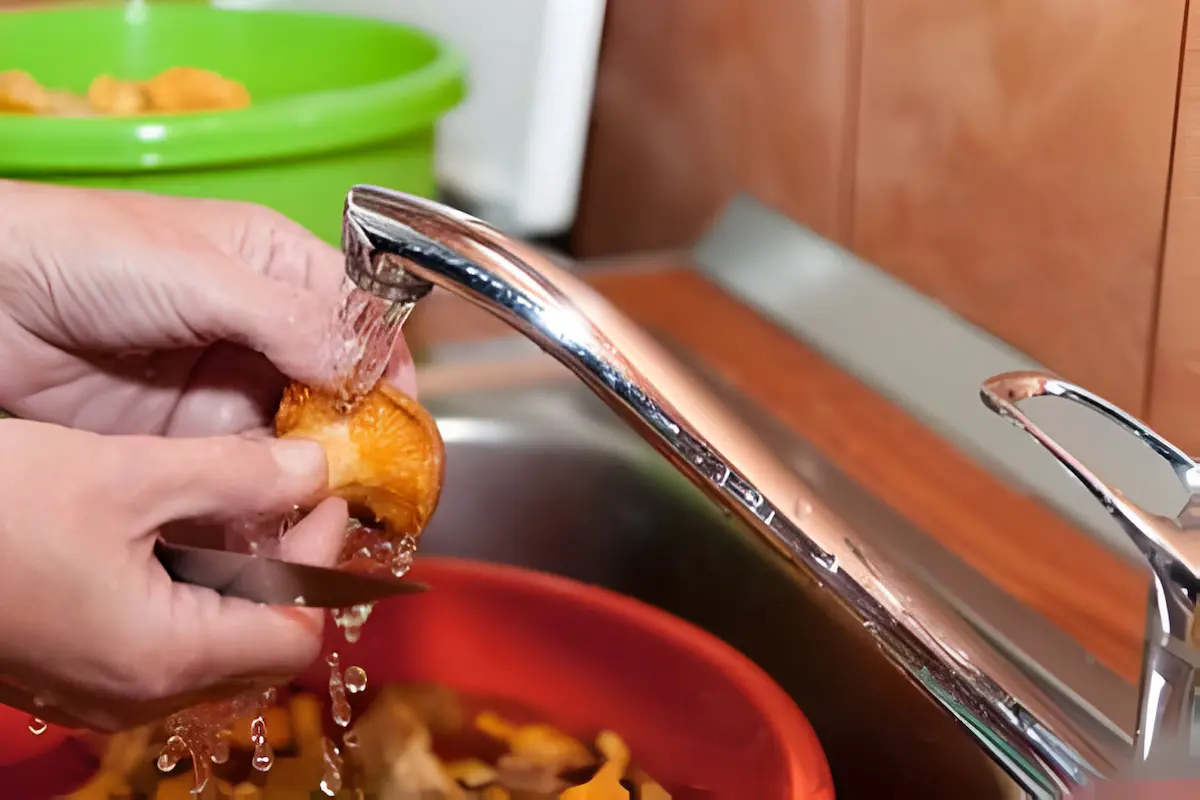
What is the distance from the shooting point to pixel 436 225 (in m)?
0.34

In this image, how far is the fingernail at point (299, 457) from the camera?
39cm

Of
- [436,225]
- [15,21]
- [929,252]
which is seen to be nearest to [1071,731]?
[436,225]

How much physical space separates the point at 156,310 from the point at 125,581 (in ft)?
0.40

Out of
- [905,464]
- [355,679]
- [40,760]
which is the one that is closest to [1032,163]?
[905,464]

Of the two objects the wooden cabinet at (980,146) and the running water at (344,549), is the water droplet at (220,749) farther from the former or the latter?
the wooden cabinet at (980,146)

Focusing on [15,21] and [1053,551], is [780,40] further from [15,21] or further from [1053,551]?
[15,21]

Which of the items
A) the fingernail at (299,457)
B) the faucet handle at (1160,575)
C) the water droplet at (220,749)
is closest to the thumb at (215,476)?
the fingernail at (299,457)

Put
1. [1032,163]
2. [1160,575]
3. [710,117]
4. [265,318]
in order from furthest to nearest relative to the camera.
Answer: [710,117] < [1032,163] < [265,318] < [1160,575]

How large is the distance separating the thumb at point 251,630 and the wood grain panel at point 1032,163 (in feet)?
1.07

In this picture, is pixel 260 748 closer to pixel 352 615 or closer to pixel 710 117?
pixel 352 615

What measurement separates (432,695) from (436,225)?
0.85 feet

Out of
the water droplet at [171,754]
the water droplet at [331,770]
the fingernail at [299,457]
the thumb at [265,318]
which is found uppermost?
the thumb at [265,318]

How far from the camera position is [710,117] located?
0.80 metres

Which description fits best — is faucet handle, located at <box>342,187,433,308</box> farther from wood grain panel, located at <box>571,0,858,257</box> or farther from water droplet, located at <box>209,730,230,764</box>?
wood grain panel, located at <box>571,0,858,257</box>
